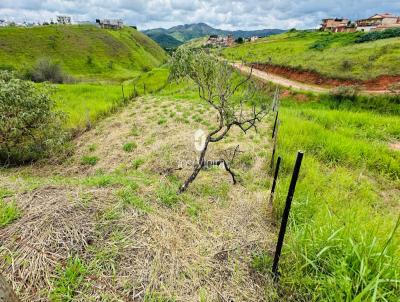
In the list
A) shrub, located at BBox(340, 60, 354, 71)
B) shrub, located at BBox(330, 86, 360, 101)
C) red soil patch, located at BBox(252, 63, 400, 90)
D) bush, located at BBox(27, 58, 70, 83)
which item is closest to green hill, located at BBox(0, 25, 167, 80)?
bush, located at BBox(27, 58, 70, 83)

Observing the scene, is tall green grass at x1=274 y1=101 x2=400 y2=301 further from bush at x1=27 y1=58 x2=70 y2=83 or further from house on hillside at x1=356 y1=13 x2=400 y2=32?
house on hillside at x1=356 y1=13 x2=400 y2=32

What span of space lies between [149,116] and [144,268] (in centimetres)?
955

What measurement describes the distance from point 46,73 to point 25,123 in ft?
122

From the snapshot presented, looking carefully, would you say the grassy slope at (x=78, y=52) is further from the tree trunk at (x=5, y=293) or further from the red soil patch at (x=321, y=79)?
the tree trunk at (x=5, y=293)

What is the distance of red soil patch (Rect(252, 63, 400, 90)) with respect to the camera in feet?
46.3

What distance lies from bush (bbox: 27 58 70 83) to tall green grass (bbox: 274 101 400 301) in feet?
132

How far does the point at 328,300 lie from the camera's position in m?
2.14

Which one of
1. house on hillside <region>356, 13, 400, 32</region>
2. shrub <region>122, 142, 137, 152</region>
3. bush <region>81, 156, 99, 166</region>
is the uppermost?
house on hillside <region>356, 13, 400, 32</region>

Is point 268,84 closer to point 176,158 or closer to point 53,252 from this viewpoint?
point 176,158

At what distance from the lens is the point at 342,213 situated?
3604 millimetres

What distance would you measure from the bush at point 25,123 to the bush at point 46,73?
34843 mm

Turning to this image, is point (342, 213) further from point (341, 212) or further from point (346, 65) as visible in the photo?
point (346, 65)

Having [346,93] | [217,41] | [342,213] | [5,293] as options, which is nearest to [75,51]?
[346,93]

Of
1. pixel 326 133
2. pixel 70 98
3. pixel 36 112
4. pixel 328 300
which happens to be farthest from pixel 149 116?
pixel 328 300
